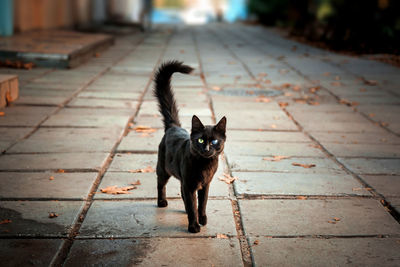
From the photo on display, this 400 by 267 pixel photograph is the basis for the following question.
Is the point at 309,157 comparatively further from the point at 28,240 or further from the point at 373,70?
the point at 373,70

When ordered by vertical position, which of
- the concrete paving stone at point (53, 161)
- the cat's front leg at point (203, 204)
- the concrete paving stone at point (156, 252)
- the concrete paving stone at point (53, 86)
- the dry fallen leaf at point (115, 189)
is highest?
the cat's front leg at point (203, 204)

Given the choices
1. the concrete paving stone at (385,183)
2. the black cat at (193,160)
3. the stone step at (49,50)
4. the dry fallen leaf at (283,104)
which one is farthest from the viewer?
the stone step at (49,50)

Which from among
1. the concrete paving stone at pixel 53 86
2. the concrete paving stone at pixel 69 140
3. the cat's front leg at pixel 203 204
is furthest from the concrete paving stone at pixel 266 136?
the concrete paving stone at pixel 53 86

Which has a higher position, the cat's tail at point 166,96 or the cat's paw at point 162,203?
the cat's tail at point 166,96

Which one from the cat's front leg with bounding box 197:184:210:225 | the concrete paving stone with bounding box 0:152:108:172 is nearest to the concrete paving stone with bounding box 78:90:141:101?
the concrete paving stone with bounding box 0:152:108:172

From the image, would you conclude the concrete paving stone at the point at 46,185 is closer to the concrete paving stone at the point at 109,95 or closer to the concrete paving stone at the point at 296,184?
the concrete paving stone at the point at 296,184

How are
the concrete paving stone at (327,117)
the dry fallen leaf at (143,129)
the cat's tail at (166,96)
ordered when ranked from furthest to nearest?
the concrete paving stone at (327,117)
the dry fallen leaf at (143,129)
the cat's tail at (166,96)

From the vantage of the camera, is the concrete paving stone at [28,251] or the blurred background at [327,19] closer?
the concrete paving stone at [28,251]

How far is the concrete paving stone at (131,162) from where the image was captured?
14.8 ft

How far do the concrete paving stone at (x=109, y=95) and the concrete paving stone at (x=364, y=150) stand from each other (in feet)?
11.3

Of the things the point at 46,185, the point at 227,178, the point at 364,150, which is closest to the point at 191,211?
the point at 227,178

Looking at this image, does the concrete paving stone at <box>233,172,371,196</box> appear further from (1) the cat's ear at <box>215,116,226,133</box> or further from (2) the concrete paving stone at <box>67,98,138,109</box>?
(2) the concrete paving stone at <box>67,98,138,109</box>

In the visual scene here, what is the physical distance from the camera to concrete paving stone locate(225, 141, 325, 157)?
5078mm

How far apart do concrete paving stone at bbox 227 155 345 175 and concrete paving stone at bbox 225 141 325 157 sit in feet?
0.48
